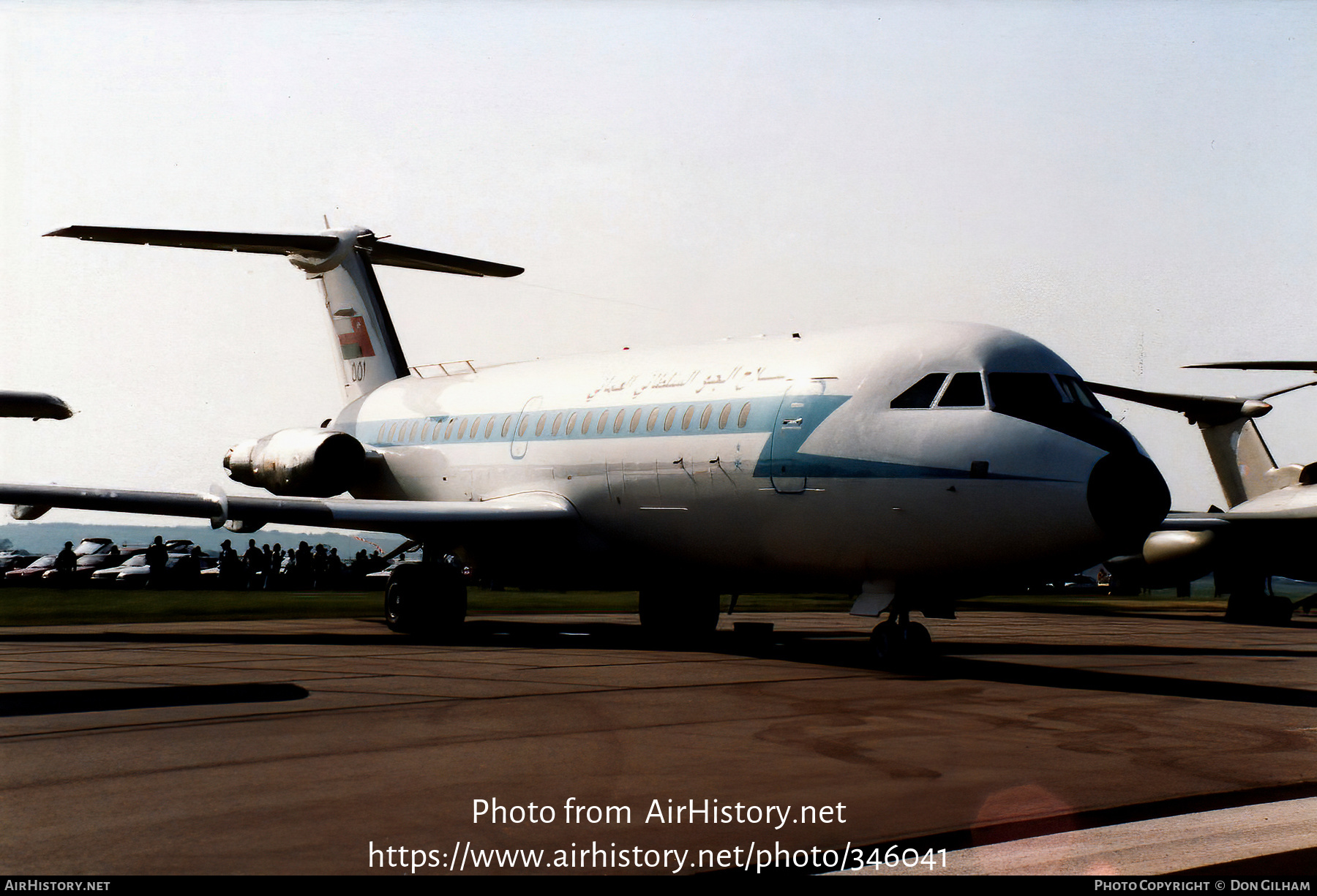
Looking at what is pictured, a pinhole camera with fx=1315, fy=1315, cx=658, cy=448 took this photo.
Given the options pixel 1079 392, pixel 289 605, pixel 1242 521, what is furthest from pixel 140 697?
pixel 1242 521

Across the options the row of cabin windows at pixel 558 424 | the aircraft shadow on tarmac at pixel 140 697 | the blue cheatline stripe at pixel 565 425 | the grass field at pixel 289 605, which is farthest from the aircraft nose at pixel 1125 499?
the grass field at pixel 289 605

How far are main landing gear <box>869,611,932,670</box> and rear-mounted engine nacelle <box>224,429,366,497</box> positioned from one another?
1053 cm

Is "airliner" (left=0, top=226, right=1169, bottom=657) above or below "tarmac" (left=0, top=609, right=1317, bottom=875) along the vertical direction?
above

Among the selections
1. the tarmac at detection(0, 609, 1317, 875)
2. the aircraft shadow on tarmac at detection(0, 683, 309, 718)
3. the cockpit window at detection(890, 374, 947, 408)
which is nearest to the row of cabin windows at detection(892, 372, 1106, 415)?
the cockpit window at detection(890, 374, 947, 408)

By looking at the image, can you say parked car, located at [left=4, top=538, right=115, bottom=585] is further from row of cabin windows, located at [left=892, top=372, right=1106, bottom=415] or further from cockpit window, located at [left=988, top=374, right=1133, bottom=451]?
cockpit window, located at [left=988, top=374, right=1133, bottom=451]

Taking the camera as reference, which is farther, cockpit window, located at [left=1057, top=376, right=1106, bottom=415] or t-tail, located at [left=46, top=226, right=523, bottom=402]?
t-tail, located at [left=46, top=226, right=523, bottom=402]

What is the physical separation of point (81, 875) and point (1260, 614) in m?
27.2

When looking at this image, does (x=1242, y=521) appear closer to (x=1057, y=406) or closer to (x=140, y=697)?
(x=1057, y=406)

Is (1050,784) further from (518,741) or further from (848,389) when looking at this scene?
(848,389)

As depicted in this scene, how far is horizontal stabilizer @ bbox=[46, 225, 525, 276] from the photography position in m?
21.6

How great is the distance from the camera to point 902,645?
14125 millimetres

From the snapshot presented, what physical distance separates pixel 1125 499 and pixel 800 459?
344 centimetres

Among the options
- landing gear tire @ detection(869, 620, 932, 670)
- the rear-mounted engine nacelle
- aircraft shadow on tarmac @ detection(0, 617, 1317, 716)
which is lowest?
aircraft shadow on tarmac @ detection(0, 617, 1317, 716)

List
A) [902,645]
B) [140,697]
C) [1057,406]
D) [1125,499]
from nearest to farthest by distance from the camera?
[140,697]
[1125,499]
[1057,406]
[902,645]
